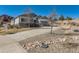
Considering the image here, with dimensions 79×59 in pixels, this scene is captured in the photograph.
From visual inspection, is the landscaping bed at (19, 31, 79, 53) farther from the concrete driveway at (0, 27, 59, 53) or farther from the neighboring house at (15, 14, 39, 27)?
the neighboring house at (15, 14, 39, 27)

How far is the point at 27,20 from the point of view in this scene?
4262 mm

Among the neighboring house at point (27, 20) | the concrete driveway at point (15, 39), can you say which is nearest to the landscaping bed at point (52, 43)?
the concrete driveway at point (15, 39)

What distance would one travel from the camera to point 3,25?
Result: 4.27 metres

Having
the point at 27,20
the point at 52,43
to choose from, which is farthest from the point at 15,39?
the point at 52,43

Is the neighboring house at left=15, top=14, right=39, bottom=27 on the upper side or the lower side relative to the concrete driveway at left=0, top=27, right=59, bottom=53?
upper

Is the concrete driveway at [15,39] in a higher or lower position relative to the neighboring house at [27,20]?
lower

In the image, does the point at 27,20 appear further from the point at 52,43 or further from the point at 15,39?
the point at 52,43

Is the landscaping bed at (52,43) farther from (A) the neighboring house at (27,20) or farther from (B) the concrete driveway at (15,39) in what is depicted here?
(A) the neighboring house at (27,20)

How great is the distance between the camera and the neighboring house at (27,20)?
4258 millimetres

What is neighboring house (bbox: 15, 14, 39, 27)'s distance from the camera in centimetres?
426

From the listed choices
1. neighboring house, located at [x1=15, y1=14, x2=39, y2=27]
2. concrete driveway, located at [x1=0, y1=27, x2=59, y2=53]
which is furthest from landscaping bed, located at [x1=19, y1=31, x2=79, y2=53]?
neighboring house, located at [x1=15, y1=14, x2=39, y2=27]
